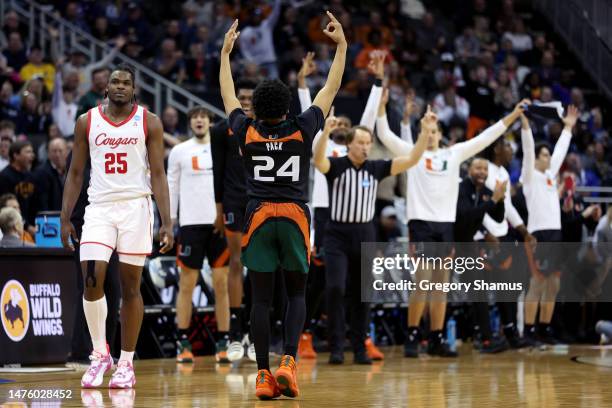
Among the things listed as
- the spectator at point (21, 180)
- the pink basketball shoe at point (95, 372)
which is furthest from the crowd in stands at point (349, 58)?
the pink basketball shoe at point (95, 372)

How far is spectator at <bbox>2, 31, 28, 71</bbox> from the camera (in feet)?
52.9

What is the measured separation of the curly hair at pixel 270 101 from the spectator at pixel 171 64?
1021 centimetres

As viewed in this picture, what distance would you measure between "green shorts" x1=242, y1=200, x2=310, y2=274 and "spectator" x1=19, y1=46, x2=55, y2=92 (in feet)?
29.6

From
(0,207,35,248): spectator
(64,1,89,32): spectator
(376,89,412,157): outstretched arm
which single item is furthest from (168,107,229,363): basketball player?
(64,1,89,32): spectator

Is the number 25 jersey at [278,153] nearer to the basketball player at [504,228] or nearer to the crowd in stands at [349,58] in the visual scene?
the basketball player at [504,228]

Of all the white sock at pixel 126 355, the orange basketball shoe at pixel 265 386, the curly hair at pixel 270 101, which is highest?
the curly hair at pixel 270 101

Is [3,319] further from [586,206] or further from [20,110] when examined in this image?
[586,206]

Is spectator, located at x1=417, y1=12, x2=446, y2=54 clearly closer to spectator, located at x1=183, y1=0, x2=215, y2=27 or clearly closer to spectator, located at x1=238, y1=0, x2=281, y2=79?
spectator, located at x1=238, y1=0, x2=281, y2=79

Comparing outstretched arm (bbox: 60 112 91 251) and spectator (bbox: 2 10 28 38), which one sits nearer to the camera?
outstretched arm (bbox: 60 112 91 251)

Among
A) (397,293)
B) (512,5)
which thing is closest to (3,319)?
(397,293)

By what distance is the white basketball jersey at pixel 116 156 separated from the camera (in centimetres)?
802

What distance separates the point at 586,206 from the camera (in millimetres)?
16016

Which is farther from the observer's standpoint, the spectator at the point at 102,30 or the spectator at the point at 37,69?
the spectator at the point at 102,30

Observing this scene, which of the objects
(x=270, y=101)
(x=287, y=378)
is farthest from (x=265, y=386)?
(x=270, y=101)
